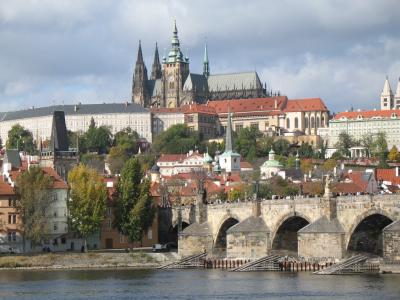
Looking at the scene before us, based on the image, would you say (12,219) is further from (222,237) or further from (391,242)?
(391,242)

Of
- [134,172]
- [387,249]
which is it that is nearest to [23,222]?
[134,172]

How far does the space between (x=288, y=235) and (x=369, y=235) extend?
334 inches

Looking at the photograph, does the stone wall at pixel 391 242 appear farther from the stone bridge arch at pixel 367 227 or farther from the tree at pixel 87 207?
the tree at pixel 87 207

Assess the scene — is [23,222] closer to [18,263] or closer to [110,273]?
[18,263]

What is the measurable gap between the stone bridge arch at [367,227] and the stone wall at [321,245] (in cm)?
54

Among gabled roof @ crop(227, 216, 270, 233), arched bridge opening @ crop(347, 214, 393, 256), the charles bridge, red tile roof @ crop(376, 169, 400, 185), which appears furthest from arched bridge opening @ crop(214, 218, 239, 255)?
red tile roof @ crop(376, 169, 400, 185)

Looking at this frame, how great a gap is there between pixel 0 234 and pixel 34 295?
24738mm

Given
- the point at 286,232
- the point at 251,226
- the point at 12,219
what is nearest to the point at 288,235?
the point at 286,232

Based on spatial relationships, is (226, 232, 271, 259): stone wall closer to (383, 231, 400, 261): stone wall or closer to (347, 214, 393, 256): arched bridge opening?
(347, 214, 393, 256): arched bridge opening

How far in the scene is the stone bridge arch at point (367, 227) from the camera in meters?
71.1

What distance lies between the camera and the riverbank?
84.2 metres

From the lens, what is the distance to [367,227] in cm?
7281

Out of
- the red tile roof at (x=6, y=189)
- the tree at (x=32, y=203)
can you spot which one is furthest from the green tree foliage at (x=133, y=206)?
the red tile roof at (x=6, y=189)

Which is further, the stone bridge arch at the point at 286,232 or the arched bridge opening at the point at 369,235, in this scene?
the stone bridge arch at the point at 286,232
